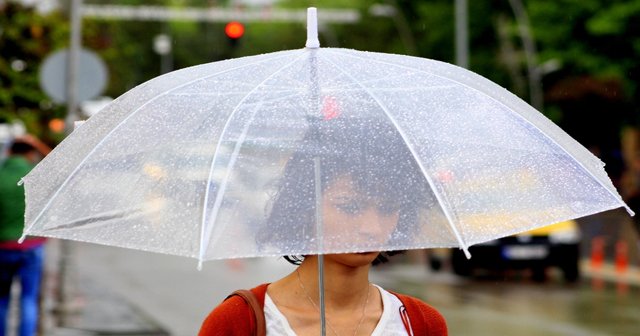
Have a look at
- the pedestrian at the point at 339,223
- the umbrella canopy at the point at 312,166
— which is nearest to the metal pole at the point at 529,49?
the umbrella canopy at the point at 312,166

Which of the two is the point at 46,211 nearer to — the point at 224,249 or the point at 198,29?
the point at 224,249

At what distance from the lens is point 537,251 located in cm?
2028

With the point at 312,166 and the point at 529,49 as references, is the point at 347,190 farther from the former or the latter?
the point at 529,49

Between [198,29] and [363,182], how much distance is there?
102 metres

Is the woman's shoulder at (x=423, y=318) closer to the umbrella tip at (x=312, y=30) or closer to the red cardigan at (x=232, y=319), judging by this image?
the red cardigan at (x=232, y=319)

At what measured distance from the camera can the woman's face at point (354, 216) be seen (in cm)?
329

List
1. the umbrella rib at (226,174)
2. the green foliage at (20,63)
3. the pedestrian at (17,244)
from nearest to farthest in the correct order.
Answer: the umbrella rib at (226,174) < the pedestrian at (17,244) < the green foliage at (20,63)

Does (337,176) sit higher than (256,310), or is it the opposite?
(337,176)

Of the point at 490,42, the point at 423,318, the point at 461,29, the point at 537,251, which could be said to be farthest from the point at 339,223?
the point at 490,42

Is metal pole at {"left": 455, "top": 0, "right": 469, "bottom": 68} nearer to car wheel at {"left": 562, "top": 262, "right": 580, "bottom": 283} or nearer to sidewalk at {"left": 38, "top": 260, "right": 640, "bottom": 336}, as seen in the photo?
sidewalk at {"left": 38, "top": 260, "right": 640, "bottom": 336}

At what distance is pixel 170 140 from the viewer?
3.52 meters

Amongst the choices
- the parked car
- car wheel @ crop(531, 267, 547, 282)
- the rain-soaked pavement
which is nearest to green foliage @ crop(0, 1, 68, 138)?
the rain-soaked pavement

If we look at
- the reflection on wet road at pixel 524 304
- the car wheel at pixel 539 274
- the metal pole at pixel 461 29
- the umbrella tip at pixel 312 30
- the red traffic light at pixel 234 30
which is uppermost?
the metal pole at pixel 461 29

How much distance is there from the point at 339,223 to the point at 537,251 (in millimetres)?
17320
